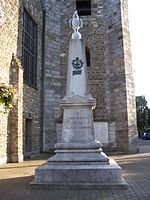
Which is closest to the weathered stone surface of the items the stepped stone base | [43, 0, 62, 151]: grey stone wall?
[43, 0, 62, 151]: grey stone wall

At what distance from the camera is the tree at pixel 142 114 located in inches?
2311

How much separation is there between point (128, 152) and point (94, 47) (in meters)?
→ 7.08

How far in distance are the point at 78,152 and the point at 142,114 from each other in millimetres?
60170

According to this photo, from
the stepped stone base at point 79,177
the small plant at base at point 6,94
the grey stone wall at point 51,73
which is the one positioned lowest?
the stepped stone base at point 79,177

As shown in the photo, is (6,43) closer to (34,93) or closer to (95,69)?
(34,93)

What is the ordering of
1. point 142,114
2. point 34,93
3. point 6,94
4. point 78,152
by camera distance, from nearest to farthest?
1. point 6,94
2. point 78,152
3. point 34,93
4. point 142,114

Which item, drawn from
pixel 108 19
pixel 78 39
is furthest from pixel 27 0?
pixel 78 39

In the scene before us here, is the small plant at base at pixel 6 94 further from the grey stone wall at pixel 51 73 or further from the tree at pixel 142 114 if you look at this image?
the tree at pixel 142 114

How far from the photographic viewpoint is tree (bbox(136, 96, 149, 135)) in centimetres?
5870

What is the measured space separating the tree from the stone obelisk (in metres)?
50.2

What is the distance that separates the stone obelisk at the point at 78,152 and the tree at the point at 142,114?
165 feet

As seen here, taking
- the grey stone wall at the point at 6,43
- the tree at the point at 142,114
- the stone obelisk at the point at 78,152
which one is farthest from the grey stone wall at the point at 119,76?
the tree at the point at 142,114

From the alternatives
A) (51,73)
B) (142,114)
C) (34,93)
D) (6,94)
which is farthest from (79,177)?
(142,114)

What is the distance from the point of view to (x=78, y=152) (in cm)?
700
